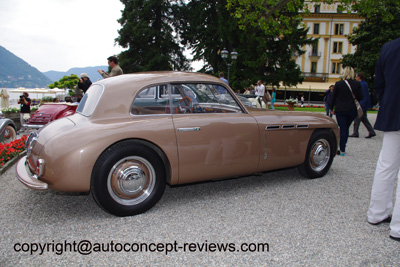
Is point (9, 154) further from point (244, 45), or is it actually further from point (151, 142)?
point (244, 45)

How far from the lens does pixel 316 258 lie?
94.8 inches

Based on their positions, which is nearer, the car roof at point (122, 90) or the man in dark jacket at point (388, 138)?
the man in dark jacket at point (388, 138)

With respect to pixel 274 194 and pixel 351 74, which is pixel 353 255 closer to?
pixel 274 194

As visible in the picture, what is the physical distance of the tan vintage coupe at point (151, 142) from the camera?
115 inches

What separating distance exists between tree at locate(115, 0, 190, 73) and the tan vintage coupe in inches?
1122

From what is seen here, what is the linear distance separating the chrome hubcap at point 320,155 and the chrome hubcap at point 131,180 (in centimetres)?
259

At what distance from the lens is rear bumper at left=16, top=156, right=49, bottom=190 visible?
2969 millimetres

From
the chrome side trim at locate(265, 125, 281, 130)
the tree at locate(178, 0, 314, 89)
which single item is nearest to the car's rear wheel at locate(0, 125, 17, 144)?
the chrome side trim at locate(265, 125, 281, 130)

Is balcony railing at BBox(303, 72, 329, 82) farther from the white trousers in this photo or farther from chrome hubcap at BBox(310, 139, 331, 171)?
the white trousers

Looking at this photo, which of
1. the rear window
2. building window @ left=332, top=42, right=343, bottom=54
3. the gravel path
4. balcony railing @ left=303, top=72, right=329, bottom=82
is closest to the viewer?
the gravel path

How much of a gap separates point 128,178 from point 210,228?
0.99 m

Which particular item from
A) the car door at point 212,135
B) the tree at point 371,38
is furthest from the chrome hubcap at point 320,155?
the tree at point 371,38

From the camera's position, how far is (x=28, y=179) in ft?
10.3

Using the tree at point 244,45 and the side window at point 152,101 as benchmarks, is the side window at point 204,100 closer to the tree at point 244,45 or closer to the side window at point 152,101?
the side window at point 152,101
